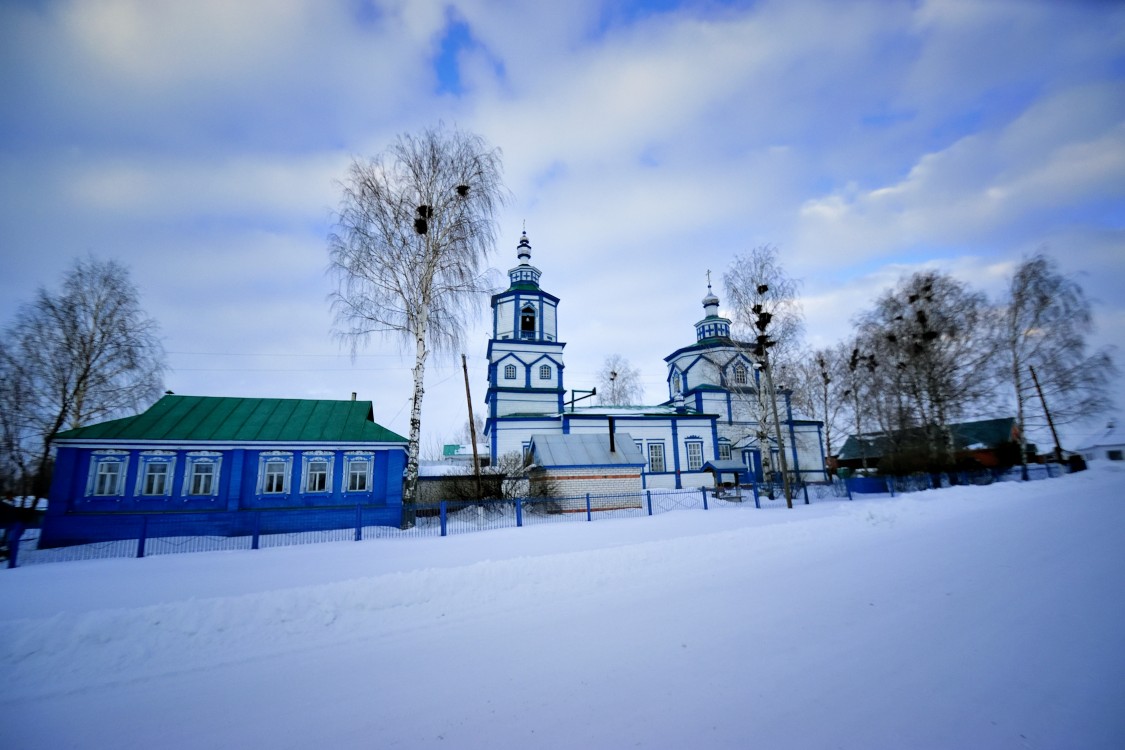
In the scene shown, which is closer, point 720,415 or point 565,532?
point 565,532

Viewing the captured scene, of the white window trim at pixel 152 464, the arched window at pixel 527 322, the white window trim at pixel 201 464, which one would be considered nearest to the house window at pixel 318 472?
the white window trim at pixel 201 464

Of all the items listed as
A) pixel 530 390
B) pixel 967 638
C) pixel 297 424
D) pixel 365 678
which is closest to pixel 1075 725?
pixel 967 638

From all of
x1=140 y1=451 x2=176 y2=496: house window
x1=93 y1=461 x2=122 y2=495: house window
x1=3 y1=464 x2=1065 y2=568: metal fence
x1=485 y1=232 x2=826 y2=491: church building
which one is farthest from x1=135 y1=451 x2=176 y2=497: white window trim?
x1=485 y1=232 x2=826 y2=491: church building

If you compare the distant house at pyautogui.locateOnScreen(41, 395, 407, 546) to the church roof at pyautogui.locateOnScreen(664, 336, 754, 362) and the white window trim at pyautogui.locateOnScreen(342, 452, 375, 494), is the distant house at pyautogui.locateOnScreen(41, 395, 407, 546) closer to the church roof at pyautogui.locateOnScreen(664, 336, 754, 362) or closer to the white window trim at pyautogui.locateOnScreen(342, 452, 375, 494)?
the white window trim at pyautogui.locateOnScreen(342, 452, 375, 494)

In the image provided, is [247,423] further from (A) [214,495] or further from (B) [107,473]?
(B) [107,473]

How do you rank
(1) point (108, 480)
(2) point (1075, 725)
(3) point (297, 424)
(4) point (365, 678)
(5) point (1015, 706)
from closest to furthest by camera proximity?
(2) point (1075, 725) → (5) point (1015, 706) → (4) point (365, 678) → (1) point (108, 480) → (3) point (297, 424)

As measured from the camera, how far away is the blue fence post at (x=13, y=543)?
955cm

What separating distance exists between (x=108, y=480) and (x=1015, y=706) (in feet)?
74.3

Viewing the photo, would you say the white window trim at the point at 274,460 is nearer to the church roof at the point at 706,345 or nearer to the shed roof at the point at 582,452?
the shed roof at the point at 582,452

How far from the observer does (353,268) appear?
15.4m

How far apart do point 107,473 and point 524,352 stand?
21.6m

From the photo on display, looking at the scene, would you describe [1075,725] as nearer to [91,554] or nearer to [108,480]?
[91,554]

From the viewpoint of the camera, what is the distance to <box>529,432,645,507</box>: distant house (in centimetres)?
1995

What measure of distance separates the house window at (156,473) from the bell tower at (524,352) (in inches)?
654
